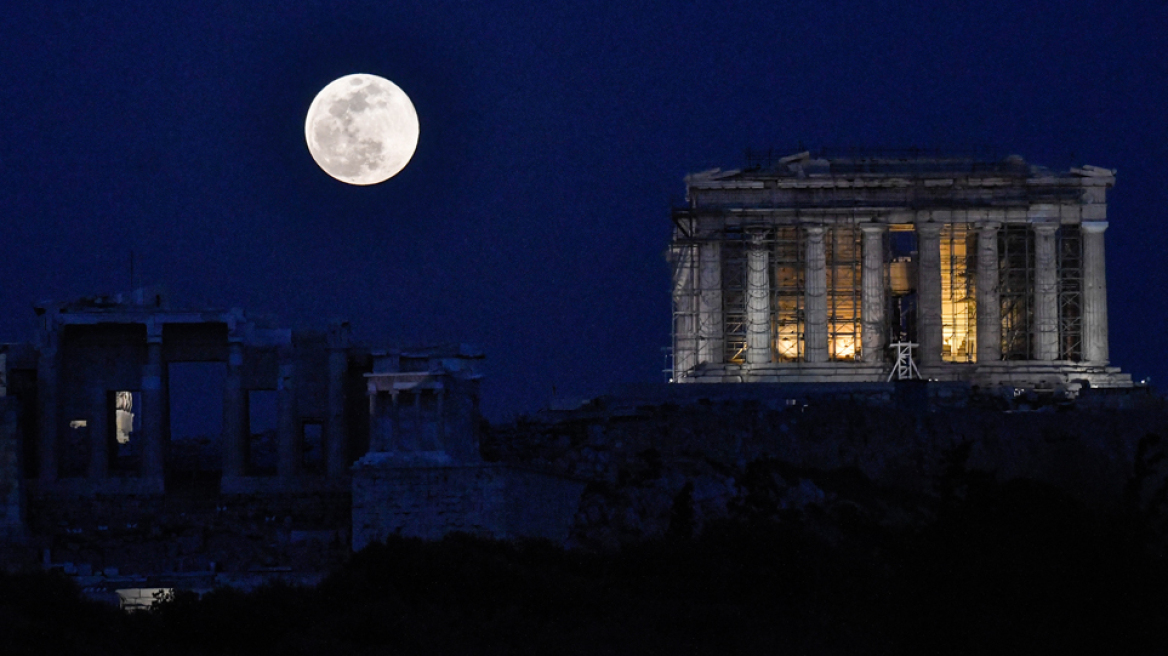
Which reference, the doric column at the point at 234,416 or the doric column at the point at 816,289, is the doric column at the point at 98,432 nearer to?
the doric column at the point at 234,416

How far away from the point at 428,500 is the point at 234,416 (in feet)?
23.3

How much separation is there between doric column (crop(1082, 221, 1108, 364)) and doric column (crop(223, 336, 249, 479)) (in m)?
28.1

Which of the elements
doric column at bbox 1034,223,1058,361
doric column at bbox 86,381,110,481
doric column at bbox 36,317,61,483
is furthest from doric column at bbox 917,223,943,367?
doric column at bbox 36,317,61,483

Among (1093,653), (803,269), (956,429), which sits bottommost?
(1093,653)

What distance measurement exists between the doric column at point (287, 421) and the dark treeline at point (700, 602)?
793 centimetres

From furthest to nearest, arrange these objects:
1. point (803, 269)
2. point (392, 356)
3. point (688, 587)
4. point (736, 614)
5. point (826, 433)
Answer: point (803, 269) < point (826, 433) < point (392, 356) < point (688, 587) < point (736, 614)

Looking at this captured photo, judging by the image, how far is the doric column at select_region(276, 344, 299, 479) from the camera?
Answer: 5125 centimetres

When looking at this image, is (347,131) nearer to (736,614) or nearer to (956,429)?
(956,429)

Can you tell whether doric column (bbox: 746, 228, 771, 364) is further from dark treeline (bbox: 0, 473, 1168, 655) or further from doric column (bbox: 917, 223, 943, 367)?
dark treeline (bbox: 0, 473, 1168, 655)

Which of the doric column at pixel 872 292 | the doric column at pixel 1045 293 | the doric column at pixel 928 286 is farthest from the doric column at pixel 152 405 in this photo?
the doric column at pixel 1045 293

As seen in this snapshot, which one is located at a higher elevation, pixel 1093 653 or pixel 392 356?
pixel 392 356

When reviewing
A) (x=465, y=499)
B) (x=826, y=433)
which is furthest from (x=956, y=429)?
(x=465, y=499)

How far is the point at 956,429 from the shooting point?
57.3m

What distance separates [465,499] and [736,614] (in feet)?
29.4
